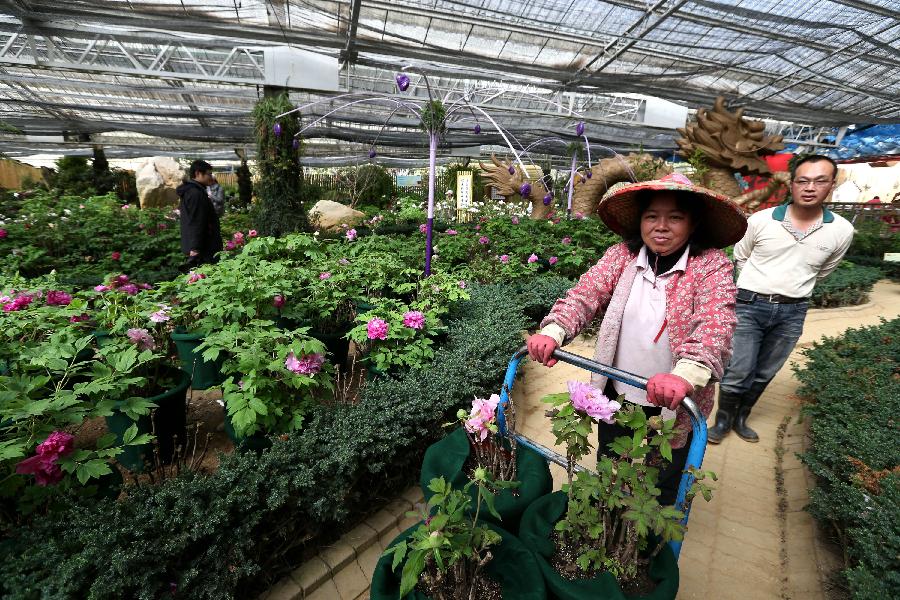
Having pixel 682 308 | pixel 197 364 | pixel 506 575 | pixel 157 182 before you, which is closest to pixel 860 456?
pixel 682 308

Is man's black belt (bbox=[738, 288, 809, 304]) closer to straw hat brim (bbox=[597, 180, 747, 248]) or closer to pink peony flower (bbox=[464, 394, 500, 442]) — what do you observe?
straw hat brim (bbox=[597, 180, 747, 248])

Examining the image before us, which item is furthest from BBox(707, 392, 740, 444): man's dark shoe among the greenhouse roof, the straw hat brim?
the greenhouse roof

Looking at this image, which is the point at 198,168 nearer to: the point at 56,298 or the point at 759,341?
the point at 56,298

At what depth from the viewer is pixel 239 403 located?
188 cm

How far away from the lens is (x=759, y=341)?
8.94ft

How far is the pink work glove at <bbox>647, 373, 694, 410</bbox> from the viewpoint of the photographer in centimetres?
110

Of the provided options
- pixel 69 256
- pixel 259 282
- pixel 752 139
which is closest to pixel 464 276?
pixel 259 282

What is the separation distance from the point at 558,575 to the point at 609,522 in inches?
7.9

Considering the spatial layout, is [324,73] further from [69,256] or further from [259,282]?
[259,282]

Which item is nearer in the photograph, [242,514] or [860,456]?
[242,514]

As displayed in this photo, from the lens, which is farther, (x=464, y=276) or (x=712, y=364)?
(x=464, y=276)

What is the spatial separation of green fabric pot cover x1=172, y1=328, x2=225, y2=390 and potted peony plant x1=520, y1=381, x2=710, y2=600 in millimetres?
2465

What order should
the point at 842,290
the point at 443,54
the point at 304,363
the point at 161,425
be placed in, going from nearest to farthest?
the point at 304,363 < the point at 161,425 < the point at 842,290 < the point at 443,54

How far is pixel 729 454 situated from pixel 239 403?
309 cm
